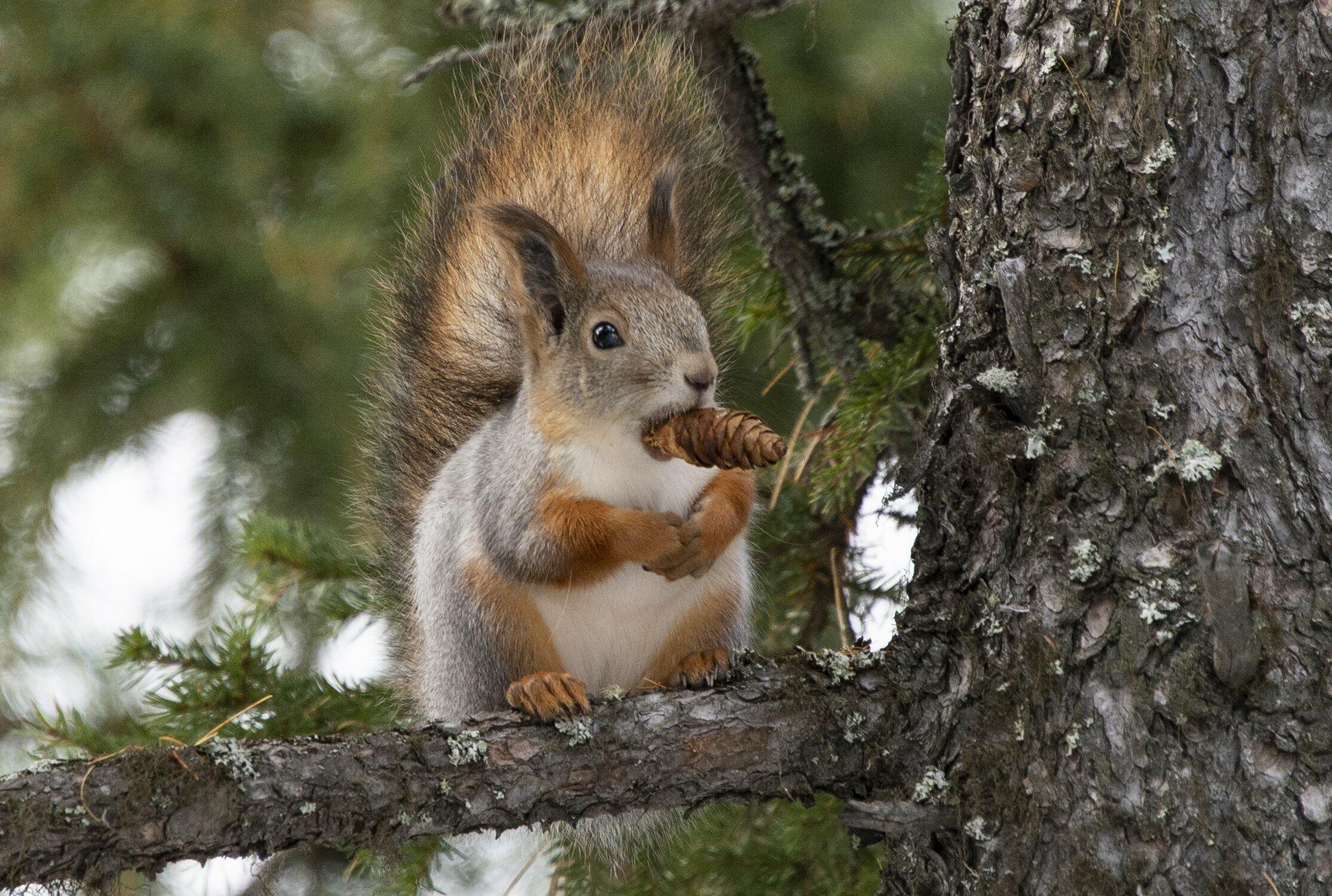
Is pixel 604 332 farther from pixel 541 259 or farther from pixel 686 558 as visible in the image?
pixel 686 558

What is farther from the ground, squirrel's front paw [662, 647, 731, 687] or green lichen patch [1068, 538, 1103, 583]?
squirrel's front paw [662, 647, 731, 687]

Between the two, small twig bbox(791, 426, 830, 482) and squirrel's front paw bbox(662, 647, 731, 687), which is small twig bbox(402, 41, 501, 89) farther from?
squirrel's front paw bbox(662, 647, 731, 687)

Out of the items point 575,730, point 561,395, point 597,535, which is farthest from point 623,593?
point 575,730

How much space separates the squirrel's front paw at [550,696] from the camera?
1.29m

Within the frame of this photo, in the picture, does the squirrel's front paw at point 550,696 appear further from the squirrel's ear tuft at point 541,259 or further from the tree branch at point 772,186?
the tree branch at point 772,186

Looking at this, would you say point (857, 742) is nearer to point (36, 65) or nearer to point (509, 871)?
point (509, 871)

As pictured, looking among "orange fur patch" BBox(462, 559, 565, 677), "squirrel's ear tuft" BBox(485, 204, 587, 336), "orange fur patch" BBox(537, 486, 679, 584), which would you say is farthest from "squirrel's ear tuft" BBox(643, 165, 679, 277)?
"orange fur patch" BBox(462, 559, 565, 677)

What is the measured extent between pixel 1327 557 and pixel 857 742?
1.52 feet

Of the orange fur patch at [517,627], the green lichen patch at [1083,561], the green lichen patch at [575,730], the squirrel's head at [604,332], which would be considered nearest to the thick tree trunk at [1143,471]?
the green lichen patch at [1083,561]

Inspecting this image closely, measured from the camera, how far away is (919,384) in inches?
67.6

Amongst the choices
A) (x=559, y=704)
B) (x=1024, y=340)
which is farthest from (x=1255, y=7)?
(x=559, y=704)

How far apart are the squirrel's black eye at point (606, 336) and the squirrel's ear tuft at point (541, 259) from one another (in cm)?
7

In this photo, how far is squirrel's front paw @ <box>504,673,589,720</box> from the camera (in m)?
1.29

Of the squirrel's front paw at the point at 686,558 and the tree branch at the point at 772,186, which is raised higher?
the tree branch at the point at 772,186
